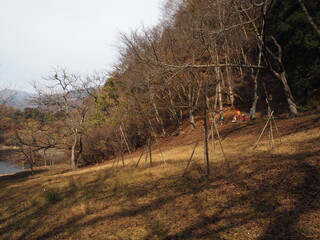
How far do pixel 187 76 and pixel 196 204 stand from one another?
16153 mm

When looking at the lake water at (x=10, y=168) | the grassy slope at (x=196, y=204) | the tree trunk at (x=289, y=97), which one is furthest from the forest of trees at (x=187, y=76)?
the lake water at (x=10, y=168)

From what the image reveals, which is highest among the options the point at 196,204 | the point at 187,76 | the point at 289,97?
the point at 187,76

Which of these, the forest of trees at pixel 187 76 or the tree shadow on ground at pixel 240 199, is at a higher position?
the forest of trees at pixel 187 76

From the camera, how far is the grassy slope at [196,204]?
13.8 feet

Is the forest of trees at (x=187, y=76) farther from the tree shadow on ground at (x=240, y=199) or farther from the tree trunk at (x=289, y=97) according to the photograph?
the tree shadow on ground at (x=240, y=199)

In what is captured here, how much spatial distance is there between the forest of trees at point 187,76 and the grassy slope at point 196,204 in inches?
143

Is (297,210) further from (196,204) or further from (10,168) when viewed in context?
(10,168)

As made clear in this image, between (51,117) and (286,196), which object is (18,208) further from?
(51,117)

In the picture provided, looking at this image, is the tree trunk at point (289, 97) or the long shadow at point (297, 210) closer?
the long shadow at point (297, 210)

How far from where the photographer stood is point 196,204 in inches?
219

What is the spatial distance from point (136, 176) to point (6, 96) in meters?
13.3

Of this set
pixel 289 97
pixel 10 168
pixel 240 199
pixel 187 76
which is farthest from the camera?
pixel 10 168

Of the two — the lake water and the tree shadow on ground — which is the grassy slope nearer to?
the tree shadow on ground

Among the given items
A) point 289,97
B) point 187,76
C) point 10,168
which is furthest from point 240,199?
point 10,168
